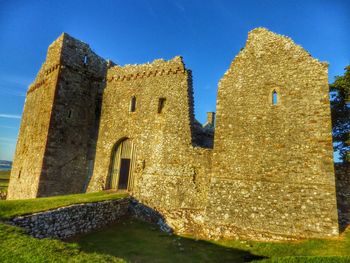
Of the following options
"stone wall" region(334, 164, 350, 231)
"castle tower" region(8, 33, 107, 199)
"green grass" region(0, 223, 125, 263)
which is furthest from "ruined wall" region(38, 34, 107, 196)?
"stone wall" region(334, 164, 350, 231)

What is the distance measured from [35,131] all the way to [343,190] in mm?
19355

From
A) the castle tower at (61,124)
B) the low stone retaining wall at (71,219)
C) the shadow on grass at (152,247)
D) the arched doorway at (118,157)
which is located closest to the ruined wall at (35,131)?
the castle tower at (61,124)

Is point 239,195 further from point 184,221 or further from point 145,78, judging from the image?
point 145,78

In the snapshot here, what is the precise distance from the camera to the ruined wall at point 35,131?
59.3 feet

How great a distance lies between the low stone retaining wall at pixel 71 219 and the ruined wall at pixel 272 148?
17.3 ft

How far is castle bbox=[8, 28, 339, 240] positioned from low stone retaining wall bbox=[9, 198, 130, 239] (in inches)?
90.2

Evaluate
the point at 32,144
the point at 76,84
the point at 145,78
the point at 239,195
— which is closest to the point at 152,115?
the point at 145,78

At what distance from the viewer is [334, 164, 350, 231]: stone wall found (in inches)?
493

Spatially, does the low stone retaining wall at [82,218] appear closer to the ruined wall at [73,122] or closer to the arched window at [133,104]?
the ruined wall at [73,122]

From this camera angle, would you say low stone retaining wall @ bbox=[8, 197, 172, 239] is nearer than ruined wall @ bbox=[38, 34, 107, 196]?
Yes

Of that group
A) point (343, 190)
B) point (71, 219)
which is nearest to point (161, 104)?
point (71, 219)

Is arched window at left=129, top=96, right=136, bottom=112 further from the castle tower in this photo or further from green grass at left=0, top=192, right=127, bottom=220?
green grass at left=0, top=192, right=127, bottom=220

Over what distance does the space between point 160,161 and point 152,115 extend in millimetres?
3151

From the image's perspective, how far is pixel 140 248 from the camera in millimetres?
11641
